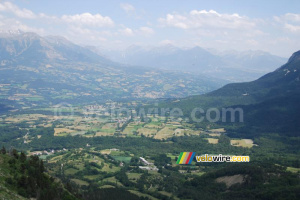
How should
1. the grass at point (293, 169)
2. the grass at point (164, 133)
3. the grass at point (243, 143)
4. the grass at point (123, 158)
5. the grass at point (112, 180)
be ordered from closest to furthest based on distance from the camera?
the grass at point (293, 169) < the grass at point (112, 180) < the grass at point (123, 158) < the grass at point (243, 143) < the grass at point (164, 133)

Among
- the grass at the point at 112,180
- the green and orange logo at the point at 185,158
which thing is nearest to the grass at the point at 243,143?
the green and orange logo at the point at 185,158

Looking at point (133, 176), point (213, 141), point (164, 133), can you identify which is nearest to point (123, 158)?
point (133, 176)

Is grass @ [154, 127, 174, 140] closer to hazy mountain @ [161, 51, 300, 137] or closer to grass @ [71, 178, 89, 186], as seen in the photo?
hazy mountain @ [161, 51, 300, 137]

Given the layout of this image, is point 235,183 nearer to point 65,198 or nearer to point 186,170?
point 186,170

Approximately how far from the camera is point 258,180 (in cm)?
7206

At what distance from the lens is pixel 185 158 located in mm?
102562

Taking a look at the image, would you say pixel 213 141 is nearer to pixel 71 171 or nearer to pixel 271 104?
pixel 271 104

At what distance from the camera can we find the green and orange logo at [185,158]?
99.2 m

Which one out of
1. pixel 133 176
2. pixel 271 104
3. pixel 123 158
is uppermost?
pixel 271 104

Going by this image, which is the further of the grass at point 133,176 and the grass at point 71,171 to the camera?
the grass at point 71,171

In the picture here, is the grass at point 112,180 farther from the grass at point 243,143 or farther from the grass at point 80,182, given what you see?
the grass at point 243,143

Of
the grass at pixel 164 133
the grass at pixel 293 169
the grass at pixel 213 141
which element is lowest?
the grass at pixel 293 169

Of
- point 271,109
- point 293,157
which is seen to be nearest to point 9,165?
point 293,157

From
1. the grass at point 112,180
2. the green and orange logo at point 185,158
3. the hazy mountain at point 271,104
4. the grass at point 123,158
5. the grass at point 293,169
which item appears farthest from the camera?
the hazy mountain at point 271,104
